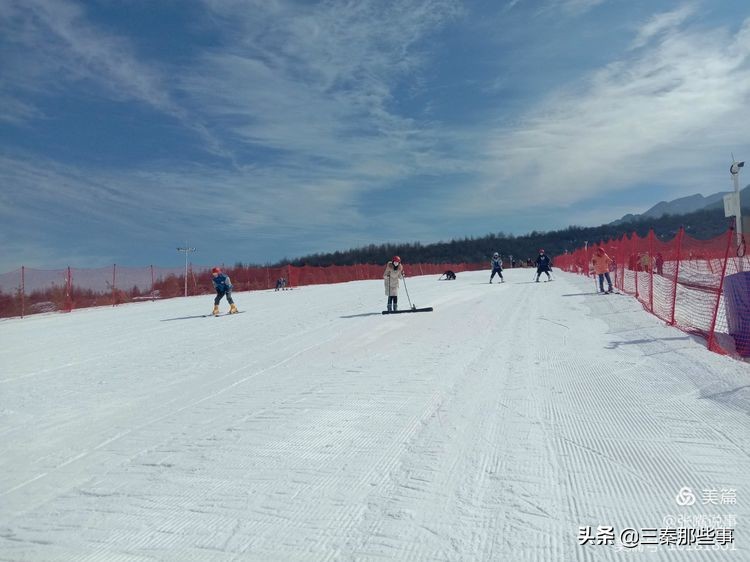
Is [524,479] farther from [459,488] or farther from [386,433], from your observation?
[386,433]

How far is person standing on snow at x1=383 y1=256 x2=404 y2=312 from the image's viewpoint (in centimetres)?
1770

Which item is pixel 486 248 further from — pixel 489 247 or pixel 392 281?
pixel 392 281

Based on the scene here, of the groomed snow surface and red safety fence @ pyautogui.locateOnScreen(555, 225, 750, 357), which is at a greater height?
red safety fence @ pyautogui.locateOnScreen(555, 225, 750, 357)

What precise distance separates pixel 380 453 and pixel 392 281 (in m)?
12.9

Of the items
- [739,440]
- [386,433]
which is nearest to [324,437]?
[386,433]

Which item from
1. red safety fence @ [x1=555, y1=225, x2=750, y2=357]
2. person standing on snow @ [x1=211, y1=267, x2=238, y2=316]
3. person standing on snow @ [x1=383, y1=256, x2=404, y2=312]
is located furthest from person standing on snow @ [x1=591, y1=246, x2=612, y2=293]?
person standing on snow @ [x1=211, y1=267, x2=238, y2=316]

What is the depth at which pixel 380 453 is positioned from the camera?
16.1ft

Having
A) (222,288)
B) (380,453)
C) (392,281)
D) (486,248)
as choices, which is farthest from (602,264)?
(486,248)

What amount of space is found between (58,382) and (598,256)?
17454 millimetres

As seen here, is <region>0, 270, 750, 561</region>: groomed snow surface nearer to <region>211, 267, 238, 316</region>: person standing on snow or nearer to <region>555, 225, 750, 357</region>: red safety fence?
<region>555, 225, 750, 357</region>: red safety fence

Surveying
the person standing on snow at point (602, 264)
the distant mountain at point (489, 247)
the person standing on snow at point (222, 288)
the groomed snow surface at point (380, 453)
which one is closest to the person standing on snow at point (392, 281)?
the person standing on snow at point (222, 288)

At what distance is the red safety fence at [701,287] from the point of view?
32.8ft

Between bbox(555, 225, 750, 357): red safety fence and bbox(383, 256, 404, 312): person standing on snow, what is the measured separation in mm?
7076

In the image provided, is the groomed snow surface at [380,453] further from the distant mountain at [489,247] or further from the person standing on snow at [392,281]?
the distant mountain at [489,247]
